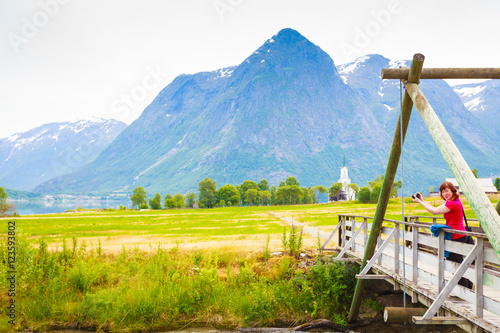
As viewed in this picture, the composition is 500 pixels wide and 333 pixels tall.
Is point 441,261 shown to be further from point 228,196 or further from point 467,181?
point 228,196

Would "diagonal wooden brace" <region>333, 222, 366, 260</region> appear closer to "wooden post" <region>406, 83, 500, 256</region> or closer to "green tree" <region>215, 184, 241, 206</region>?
"wooden post" <region>406, 83, 500, 256</region>

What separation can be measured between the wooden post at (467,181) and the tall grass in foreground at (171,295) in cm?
1016

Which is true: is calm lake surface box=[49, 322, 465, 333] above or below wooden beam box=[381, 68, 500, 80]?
below

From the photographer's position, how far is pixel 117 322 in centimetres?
1527

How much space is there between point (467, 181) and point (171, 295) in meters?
13.3

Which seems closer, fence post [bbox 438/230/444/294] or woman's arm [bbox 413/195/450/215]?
woman's arm [bbox 413/195/450/215]

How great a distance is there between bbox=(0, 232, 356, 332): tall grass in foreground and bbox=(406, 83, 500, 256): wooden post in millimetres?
10156

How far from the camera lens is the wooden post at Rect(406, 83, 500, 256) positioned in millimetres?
5605

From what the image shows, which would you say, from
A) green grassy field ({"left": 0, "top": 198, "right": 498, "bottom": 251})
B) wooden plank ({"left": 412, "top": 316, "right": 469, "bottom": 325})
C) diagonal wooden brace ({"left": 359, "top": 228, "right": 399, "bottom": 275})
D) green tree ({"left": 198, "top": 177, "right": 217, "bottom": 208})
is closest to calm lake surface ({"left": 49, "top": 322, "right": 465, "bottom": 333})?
diagonal wooden brace ({"left": 359, "top": 228, "right": 399, "bottom": 275})

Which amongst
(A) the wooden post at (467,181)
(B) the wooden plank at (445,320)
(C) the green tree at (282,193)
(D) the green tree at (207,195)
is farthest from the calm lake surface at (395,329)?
(C) the green tree at (282,193)

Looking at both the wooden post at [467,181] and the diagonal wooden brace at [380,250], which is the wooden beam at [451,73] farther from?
the diagonal wooden brace at [380,250]

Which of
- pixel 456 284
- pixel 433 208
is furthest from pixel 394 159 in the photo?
pixel 456 284

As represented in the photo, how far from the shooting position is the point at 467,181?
605cm

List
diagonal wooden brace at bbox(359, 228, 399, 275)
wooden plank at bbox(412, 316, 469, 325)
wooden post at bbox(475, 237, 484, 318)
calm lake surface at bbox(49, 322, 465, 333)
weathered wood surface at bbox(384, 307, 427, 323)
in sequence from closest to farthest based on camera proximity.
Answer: wooden post at bbox(475, 237, 484, 318), wooden plank at bbox(412, 316, 469, 325), weathered wood surface at bbox(384, 307, 427, 323), diagonal wooden brace at bbox(359, 228, 399, 275), calm lake surface at bbox(49, 322, 465, 333)
